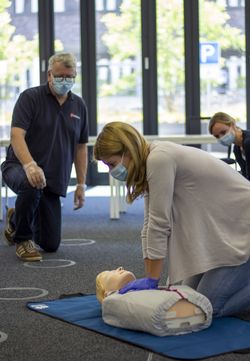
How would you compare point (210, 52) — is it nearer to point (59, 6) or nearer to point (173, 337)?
point (59, 6)

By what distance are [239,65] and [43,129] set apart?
5182 millimetres

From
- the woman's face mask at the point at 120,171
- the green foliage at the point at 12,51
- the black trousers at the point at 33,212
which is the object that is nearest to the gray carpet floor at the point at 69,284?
the black trousers at the point at 33,212

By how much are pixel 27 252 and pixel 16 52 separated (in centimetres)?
562

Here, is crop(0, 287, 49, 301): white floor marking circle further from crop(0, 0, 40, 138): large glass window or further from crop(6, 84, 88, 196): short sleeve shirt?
crop(0, 0, 40, 138): large glass window

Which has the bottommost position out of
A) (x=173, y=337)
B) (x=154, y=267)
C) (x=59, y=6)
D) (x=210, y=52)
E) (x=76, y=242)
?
(x=76, y=242)

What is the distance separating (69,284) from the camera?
3.86 meters

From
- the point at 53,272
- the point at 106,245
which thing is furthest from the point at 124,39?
the point at 53,272

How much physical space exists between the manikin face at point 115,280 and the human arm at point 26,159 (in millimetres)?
1251

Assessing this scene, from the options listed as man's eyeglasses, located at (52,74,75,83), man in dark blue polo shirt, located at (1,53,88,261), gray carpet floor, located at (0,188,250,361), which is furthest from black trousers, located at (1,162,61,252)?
man's eyeglasses, located at (52,74,75,83)

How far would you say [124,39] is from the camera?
9641 mm

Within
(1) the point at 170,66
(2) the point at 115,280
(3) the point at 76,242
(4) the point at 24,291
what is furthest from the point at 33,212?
(1) the point at 170,66

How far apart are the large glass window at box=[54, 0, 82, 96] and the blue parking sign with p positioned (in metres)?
1.53

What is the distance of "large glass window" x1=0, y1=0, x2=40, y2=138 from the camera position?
9.74 metres

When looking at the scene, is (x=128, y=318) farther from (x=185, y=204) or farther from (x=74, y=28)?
(x=74, y=28)
